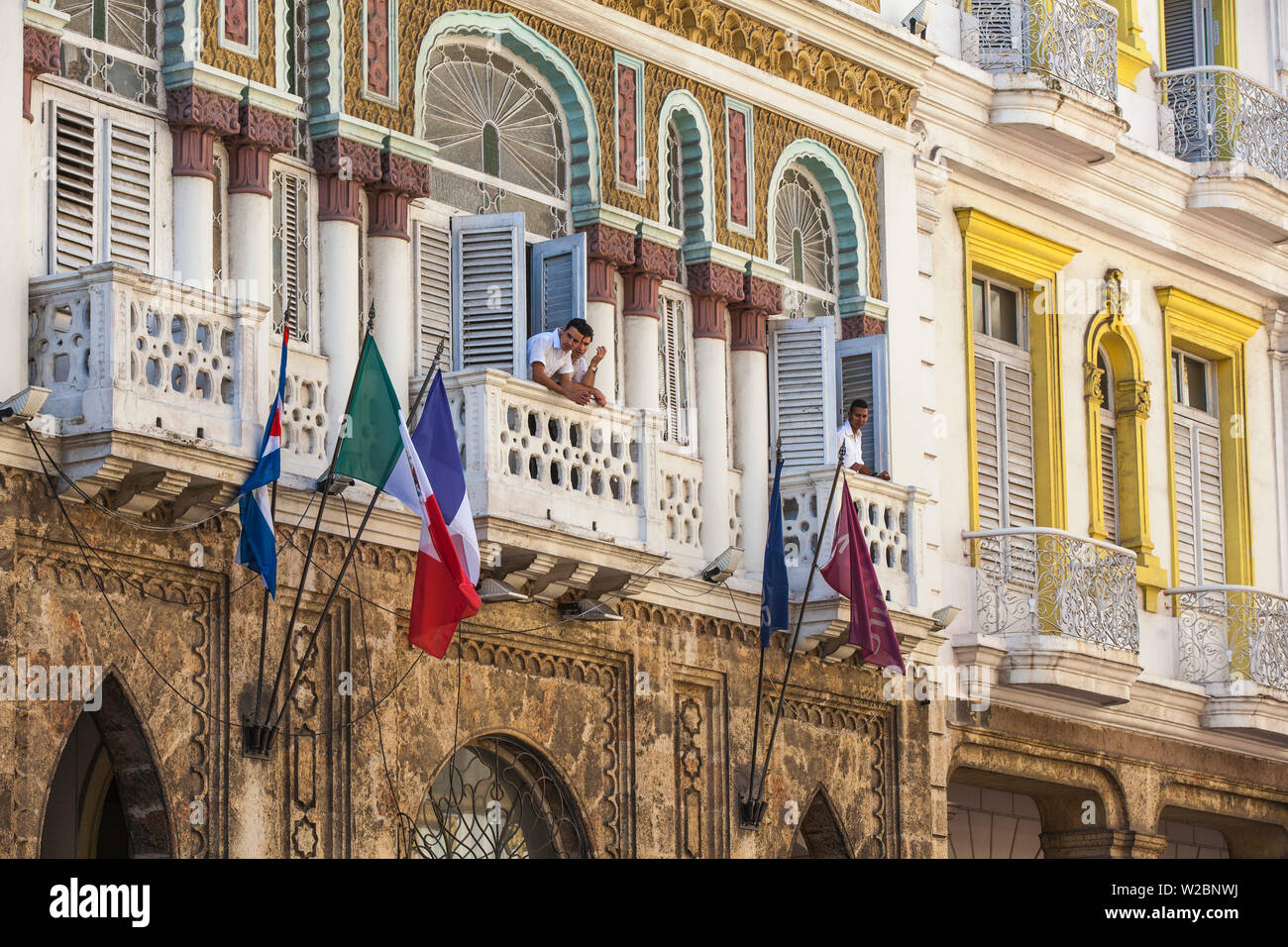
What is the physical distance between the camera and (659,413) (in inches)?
734

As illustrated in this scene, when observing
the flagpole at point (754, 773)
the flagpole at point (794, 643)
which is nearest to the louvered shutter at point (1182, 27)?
the flagpole at point (794, 643)

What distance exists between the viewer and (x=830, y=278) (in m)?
21.9

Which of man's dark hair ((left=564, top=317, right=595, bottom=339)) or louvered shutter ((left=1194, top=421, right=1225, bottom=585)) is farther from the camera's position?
louvered shutter ((left=1194, top=421, right=1225, bottom=585))

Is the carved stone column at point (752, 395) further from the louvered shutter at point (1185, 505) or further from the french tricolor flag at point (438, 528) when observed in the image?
the louvered shutter at point (1185, 505)

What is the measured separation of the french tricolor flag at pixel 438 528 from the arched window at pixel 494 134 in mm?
2656

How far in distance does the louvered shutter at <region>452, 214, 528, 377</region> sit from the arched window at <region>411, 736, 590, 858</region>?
241 centimetres

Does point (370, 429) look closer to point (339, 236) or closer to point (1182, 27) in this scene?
point (339, 236)

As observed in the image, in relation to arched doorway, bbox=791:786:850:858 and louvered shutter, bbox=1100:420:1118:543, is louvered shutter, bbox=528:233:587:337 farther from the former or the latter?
louvered shutter, bbox=1100:420:1118:543

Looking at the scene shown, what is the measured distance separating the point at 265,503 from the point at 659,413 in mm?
3323

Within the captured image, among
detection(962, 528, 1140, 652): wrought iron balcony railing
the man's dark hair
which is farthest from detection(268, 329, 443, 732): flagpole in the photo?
detection(962, 528, 1140, 652): wrought iron balcony railing

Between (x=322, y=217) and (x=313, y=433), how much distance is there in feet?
4.99

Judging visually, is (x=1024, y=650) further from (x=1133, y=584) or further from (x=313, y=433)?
(x=313, y=433)

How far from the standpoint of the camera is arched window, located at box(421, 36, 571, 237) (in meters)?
18.9

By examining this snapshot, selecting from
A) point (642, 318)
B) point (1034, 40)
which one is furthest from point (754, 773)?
point (1034, 40)
